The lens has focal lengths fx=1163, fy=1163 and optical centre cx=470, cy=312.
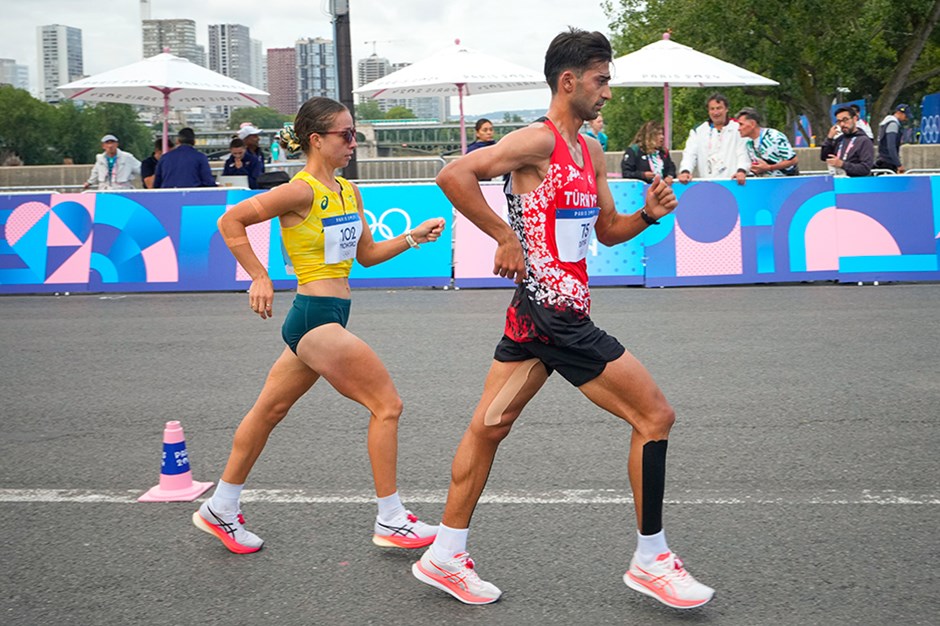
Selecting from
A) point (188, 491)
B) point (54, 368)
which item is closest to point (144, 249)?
point (54, 368)

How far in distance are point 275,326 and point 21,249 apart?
4684 mm

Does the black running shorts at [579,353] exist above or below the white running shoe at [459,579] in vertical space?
above

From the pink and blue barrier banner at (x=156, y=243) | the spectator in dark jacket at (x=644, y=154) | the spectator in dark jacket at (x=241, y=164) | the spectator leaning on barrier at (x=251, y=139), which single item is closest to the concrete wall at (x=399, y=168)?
the spectator leaning on barrier at (x=251, y=139)

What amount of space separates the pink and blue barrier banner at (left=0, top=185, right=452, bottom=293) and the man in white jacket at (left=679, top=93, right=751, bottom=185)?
3.10m

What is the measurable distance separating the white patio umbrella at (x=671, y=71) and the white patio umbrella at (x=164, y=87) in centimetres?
651

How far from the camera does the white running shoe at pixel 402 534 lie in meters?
4.74

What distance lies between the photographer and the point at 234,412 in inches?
288

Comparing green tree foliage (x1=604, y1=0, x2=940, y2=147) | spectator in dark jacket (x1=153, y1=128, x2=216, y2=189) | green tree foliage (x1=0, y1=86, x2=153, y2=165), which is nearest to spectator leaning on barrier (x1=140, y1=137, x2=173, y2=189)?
spectator in dark jacket (x1=153, y1=128, x2=216, y2=189)

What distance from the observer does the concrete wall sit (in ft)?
82.5

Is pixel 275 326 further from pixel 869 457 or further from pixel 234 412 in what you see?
pixel 869 457

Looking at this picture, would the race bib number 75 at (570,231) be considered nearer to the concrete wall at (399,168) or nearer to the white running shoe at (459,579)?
the white running shoe at (459,579)

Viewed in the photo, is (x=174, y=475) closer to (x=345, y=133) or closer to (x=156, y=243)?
(x=345, y=133)

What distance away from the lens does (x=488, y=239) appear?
13.4 meters

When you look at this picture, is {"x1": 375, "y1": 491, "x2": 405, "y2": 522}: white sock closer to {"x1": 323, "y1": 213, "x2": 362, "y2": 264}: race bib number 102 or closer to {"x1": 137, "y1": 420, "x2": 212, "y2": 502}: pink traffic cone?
{"x1": 323, "y1": 213, "x2": 362, "y2": 264}: race bib number 102
